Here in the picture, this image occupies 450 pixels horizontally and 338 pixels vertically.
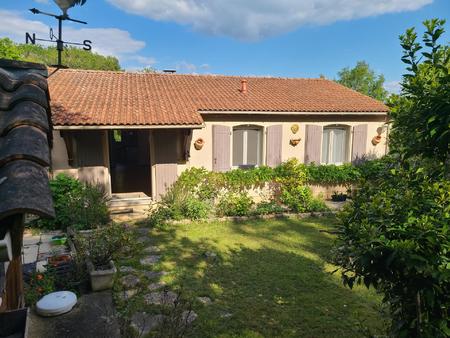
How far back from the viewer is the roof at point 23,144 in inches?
44.5

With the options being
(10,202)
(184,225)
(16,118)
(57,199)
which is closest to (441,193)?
(10,202)

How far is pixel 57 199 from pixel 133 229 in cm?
212

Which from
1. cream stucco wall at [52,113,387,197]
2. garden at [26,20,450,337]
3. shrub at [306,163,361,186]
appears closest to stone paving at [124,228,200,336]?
garden at [26,20,450,337]

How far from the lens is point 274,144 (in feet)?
38.0

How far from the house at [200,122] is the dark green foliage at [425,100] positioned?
22.9 feet

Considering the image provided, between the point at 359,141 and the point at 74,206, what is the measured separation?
1045 centimetres

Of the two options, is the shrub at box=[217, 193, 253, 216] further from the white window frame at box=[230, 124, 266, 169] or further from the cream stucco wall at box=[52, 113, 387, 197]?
the white window frame at box=[230, 124, 266, 169]

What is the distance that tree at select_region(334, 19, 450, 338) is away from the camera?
1976 millimetres

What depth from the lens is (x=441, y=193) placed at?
2221mm

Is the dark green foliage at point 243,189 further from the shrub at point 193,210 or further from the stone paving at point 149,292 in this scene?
the stone paving at point 149,292

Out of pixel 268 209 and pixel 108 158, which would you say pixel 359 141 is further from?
pixel 108 158

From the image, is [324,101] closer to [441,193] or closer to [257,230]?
[257,230]

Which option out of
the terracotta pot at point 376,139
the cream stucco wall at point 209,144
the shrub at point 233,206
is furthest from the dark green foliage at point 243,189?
the terracotta pot at point 376,139

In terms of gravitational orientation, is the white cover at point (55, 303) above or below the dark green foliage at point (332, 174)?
below
